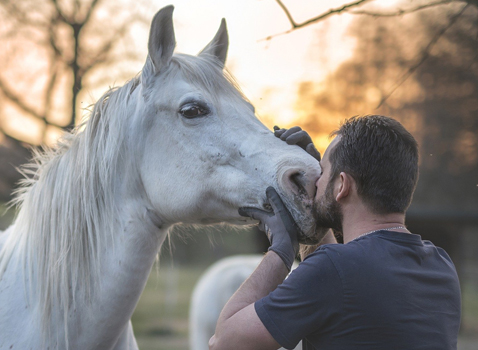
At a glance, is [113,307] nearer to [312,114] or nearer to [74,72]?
[312,114]

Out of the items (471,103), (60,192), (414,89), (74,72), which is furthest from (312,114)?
(74,72)

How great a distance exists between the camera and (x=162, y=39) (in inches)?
83.4

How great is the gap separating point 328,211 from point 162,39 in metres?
1.11

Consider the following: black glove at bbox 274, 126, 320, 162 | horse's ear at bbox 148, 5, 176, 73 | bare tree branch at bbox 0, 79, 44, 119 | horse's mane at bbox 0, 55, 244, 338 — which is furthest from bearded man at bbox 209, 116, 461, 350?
bare tree branch at bbox 0, 79, 44, 119

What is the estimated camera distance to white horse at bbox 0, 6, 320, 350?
197cm

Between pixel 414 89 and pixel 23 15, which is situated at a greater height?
pixel 23 15

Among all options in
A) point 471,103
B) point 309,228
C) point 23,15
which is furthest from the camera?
point 23,15

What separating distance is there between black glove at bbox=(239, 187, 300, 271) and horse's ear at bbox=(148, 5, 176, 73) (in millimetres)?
815

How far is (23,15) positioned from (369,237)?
664 cm

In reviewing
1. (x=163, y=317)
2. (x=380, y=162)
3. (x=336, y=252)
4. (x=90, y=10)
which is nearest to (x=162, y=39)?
(x=380, y=162)

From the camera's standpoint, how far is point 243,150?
1979 mm


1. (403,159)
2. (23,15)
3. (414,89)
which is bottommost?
(414,89)

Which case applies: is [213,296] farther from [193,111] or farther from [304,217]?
[304,217]

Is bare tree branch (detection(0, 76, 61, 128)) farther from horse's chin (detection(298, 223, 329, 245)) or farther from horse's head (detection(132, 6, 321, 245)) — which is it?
horse's chin (detection(298, 223, 329, 245))
